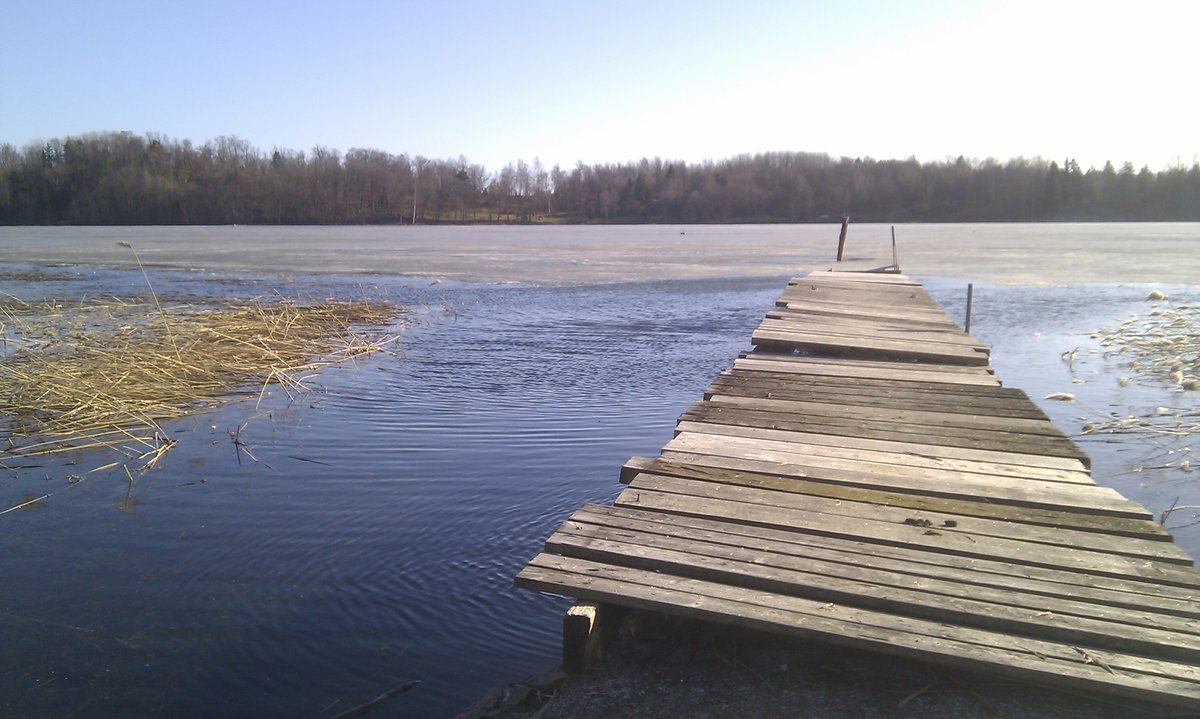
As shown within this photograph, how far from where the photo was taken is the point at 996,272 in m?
26.4

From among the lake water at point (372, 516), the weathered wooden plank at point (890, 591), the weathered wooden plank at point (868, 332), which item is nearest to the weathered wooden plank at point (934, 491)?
the weathered wooden plank at point (890, 591)

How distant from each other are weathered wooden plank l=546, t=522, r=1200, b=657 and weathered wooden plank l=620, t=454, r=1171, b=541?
0.85 meters

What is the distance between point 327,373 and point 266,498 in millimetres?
5027

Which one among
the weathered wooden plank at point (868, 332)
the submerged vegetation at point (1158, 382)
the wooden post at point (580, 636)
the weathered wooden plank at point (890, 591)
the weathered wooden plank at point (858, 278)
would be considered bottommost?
the submerged vegetation at point (1158, 382)

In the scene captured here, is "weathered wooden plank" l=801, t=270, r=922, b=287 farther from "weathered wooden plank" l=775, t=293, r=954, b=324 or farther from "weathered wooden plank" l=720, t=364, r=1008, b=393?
"weathered wooden plank" l=720, t=364, r=1008, b=393

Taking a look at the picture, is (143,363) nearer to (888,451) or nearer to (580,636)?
(888,451)

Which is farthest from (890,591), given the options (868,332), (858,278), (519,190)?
(519,190)

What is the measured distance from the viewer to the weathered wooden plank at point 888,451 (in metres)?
4.59

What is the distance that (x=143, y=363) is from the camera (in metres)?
10.1

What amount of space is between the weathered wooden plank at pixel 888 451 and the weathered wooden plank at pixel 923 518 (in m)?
0.67

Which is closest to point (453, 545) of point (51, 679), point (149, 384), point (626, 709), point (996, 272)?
point (51, 679)

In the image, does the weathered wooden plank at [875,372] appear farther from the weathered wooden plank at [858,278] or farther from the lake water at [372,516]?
the weathered wooden plank at [858,278]

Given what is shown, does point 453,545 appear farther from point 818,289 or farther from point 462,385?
point 818,289

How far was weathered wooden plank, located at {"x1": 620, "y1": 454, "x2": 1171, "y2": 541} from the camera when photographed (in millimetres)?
3818
